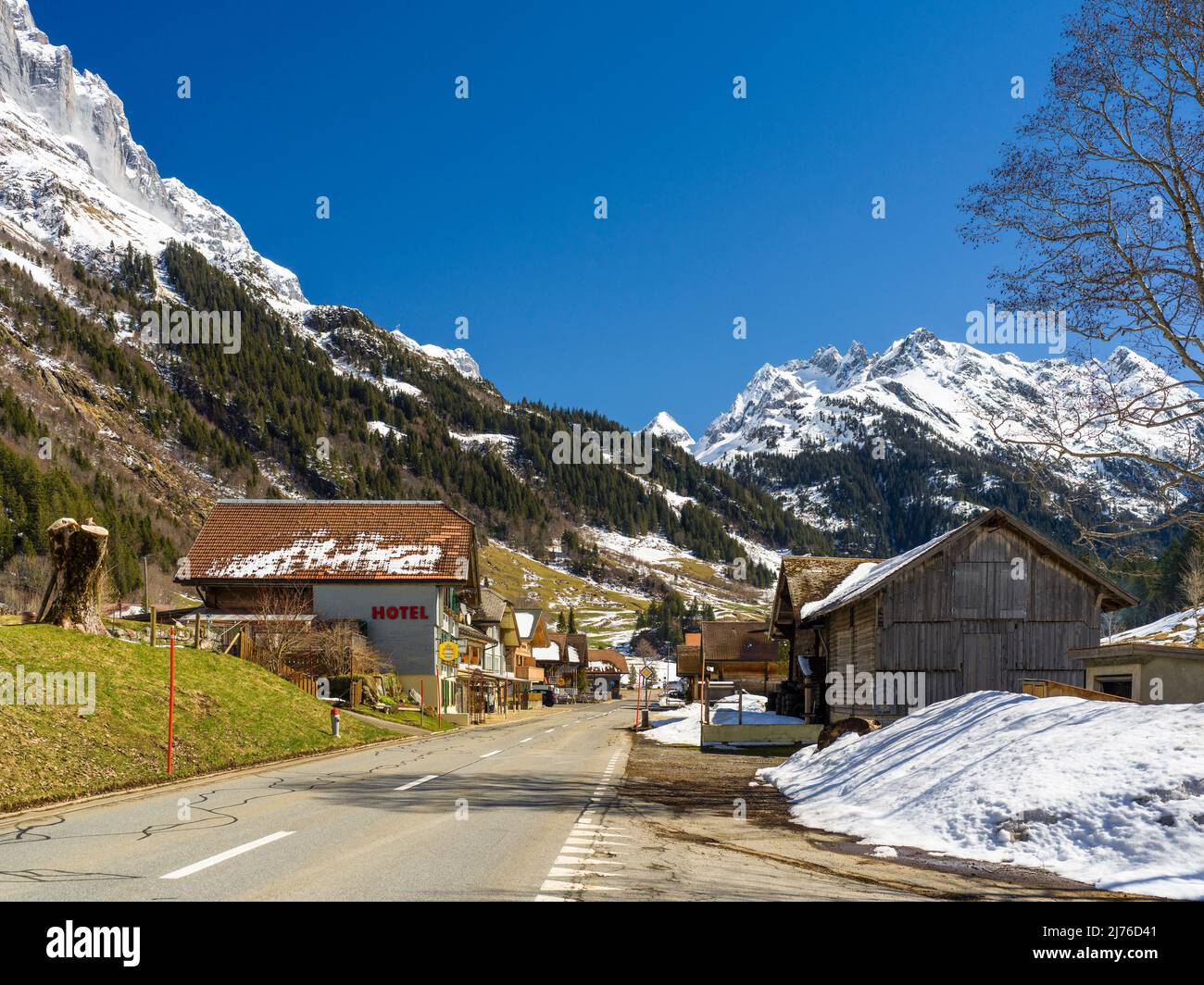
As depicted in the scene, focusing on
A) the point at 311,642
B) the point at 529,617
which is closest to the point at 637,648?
the point at 529,617

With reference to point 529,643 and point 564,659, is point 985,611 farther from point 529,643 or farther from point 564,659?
point 564,659

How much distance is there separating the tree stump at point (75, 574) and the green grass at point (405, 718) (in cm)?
1912

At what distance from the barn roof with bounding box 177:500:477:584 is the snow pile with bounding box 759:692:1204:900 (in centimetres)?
4298

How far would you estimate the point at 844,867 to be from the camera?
34.7ft

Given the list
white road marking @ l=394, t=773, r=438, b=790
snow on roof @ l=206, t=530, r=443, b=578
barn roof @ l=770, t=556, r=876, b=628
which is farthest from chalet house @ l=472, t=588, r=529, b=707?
white road marking @ l=394, t=773, r=438, b=790

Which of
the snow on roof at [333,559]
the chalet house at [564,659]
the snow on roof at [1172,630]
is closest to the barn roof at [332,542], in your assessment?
the snow on roof at [333,559]

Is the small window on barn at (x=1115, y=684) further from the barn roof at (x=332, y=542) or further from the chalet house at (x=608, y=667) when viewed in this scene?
the chalet house at (x=608, y=667)

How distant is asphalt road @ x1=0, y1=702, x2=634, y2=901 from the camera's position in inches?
336

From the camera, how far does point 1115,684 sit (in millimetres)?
24594

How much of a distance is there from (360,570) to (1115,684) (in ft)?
139

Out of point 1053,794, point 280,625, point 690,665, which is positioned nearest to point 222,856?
point 1053,794

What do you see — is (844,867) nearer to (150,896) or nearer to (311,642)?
(150,896)

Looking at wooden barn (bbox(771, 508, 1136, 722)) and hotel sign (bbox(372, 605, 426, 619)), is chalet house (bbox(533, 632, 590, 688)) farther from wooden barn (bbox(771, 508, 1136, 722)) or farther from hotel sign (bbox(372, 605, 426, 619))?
wooden barn (bbox(771, 508, 1136, 722))
